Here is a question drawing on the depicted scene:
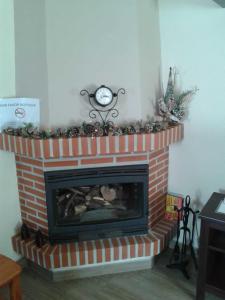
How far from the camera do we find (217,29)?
193 centimetres

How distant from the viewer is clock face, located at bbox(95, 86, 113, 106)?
75.3 inches

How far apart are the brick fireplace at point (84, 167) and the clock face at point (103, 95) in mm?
258

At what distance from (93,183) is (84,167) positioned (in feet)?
0.45

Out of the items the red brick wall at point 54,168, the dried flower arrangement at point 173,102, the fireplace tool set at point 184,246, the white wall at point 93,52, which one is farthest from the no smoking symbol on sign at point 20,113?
the fireplace tool set at point 184,246

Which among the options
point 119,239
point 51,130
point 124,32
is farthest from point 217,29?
point 119,239

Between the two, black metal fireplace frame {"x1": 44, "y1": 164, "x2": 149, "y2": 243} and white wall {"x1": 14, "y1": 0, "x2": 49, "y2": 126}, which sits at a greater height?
white wall {"x1": 14, "y1": 0, "x2": 49, "y2": 126}

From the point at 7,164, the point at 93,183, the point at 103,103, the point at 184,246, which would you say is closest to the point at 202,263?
the point at 184,246

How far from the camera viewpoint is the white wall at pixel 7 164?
73.3 inches

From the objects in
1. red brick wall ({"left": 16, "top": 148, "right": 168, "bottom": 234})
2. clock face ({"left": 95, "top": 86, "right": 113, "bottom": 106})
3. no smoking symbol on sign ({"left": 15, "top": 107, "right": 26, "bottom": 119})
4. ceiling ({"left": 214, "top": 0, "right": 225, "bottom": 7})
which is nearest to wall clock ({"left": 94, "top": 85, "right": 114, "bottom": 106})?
clock face ({"left": 95, "top": 86, "right": 113, "bottom": 106})

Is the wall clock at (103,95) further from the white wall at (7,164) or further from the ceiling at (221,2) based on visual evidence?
the ceiling at (221,2)

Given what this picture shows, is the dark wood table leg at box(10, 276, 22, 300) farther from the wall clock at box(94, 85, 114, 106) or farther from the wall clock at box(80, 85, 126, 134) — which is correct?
the wall clock at box(94, 85, 114, 106)

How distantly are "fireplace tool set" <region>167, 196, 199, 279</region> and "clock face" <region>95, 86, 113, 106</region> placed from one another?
3.22 feet

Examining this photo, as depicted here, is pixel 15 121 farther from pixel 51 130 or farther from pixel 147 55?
pixel 147 55

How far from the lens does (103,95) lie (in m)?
1.92
